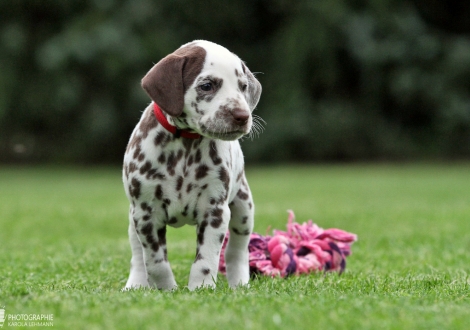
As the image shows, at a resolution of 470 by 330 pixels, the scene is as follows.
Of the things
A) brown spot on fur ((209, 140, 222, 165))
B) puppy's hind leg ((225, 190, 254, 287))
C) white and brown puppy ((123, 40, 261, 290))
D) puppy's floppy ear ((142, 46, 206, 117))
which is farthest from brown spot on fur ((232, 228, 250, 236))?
puppy's floppy ear ((142, 46, 206, 117))

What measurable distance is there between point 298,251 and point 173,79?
1854mm

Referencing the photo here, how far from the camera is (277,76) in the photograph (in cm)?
2400

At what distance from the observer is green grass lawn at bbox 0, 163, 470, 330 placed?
311 cm

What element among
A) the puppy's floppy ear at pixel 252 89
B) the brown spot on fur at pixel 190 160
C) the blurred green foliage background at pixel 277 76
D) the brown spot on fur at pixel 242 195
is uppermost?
the puppy's floppy ear at pixel 252 89

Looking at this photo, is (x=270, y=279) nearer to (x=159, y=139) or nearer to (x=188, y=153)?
(x=188, y=153)

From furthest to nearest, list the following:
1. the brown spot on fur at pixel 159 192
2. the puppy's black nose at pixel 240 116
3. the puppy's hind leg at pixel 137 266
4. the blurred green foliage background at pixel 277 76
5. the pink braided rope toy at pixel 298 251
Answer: the blurred green foliage background at pixel 277 76 < the pink braided rope toy at pixel 298 251 < the puppy's hind leg at pixel 137 266 < the brown spot on fur at pixel 159 192 < the puppy's black nose at pixel 240 116

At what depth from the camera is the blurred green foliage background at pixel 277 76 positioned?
22.7m

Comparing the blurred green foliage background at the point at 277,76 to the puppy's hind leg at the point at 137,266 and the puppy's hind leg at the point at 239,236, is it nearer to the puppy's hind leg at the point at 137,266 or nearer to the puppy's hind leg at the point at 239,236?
the puppy's hind leg at the point at 239,236

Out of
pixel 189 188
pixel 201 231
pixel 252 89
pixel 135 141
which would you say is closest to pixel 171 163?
pixel 189 188

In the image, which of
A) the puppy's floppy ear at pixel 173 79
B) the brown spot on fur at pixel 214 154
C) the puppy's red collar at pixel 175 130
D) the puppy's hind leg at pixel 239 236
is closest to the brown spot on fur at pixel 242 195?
the puppy's hind leg at pixel 239 236

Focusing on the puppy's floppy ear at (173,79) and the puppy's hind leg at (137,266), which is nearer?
the puppy's floppy ear at (173,79)

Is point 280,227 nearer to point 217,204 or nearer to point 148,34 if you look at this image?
point 217,204

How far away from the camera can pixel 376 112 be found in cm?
2442

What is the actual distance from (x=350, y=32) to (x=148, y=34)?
6781 millimetres
